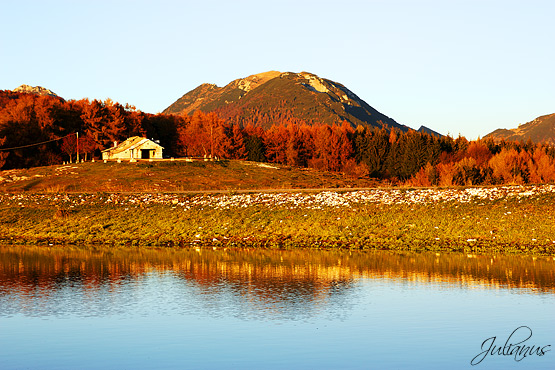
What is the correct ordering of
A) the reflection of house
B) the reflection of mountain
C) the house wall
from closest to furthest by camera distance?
the reflection of mountain, the house wall, the reflection of house

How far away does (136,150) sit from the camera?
125688mm

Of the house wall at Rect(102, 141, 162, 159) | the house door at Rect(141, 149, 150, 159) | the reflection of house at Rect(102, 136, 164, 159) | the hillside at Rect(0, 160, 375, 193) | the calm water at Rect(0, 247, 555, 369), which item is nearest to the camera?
the calm water at Rect(0, 247, 555, 369)

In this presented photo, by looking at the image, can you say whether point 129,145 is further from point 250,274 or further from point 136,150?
point 250,274

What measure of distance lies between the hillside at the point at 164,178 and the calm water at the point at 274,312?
149 ft

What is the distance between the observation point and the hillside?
76.5 metres

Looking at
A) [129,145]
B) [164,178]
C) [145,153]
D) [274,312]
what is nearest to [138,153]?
[145,153]

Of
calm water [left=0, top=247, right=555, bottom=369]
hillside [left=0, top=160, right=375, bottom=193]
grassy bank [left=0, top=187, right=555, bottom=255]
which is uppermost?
hillside [left=0, top=160, right=375, bottom=193]

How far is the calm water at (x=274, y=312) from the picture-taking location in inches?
503

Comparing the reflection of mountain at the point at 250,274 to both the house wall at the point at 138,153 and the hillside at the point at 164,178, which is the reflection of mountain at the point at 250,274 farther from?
the house wall at the point at 138,153

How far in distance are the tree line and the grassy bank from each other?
207ft

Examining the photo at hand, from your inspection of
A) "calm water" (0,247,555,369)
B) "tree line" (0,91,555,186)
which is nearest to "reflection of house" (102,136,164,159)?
"tree line" (0,91,555,186)

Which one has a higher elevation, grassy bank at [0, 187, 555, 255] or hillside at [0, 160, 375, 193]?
hillside at [0, 160, 375, 193]

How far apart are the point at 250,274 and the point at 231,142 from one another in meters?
125

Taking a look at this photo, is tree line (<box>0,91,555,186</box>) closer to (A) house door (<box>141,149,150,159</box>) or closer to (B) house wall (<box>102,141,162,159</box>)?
(B) house wall (<box>102,141,162,159</box>)
